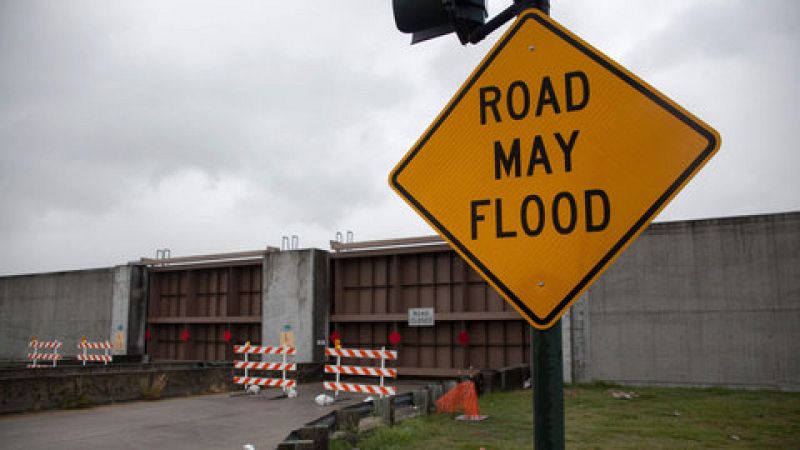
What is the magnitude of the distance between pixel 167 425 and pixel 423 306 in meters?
11.2

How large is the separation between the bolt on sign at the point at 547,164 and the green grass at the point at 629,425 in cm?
603

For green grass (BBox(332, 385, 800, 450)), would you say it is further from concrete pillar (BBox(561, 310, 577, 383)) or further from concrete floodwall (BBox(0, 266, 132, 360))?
concrete floodwall (BBox(0, 266, 132, 360))

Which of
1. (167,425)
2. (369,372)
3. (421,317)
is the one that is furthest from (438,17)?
(421,317)

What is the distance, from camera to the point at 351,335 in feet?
74.7

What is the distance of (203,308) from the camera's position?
87.7ft

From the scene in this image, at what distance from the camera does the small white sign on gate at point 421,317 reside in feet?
67.7

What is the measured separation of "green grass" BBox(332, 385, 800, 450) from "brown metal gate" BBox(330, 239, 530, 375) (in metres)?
5.90

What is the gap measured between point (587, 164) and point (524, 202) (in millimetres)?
284

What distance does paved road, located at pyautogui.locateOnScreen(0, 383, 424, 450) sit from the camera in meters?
9.53

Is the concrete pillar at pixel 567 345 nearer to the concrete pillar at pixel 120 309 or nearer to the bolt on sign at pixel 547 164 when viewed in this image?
the bolt on sign at pixel 547 164

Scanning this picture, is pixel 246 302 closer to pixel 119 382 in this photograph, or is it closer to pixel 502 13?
pixel 119 382

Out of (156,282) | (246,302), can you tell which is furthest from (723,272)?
(156,282)

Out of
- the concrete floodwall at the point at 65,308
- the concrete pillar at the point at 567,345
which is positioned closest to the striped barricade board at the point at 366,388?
the concrete pillar at the point at 567,345

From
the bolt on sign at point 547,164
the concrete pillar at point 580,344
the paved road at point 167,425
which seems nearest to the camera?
the bolt on sign at point 547,164
